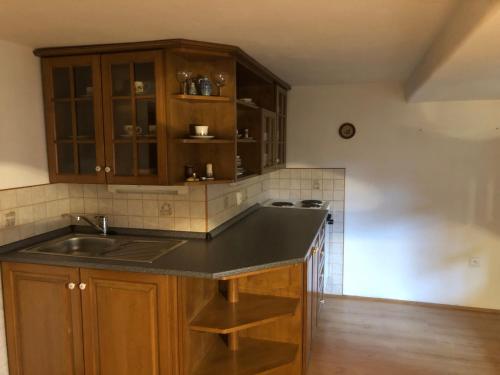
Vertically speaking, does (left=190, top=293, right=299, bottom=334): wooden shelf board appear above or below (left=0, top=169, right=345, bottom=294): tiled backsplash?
below

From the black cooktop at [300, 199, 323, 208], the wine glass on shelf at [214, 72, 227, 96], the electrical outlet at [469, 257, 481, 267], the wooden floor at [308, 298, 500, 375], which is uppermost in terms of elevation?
the wine glass on shelf at [214, 72, 227, 96]

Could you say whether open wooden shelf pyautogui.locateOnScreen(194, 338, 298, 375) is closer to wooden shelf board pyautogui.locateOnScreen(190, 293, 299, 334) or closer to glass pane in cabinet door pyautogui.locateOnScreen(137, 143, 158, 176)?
wooden shelf board pyautogui.locateOnScreen(190, 293, 299, 334)

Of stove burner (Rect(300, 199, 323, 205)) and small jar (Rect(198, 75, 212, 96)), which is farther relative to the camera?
stove burner (Rect(300, 199, 323, 205))

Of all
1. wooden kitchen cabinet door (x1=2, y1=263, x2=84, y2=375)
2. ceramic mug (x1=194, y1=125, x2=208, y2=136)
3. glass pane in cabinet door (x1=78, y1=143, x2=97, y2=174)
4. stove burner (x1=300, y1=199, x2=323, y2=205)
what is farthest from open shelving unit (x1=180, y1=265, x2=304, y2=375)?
stove burner (x1=300, y1=199, x2=323, y2=205)

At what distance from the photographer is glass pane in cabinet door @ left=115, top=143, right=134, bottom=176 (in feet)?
7.68

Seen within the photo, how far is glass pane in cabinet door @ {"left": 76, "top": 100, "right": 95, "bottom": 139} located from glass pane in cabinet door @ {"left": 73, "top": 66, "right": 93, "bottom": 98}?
5 centimetres

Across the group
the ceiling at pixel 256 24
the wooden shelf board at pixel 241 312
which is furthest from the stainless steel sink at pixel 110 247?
the ceiling at pixel 256 24

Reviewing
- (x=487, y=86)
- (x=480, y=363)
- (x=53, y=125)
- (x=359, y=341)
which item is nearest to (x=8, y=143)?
(x=53, y=125)

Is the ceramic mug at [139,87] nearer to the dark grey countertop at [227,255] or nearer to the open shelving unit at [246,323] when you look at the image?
the dark grey countertop at [227,255]

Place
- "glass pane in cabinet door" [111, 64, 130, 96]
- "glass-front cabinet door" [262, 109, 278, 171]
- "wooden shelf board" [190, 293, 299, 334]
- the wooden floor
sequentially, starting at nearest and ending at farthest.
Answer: "wooden shelf board" [190, 293, 299, 334] → "glass pane in cabinet door" [111, 64, 130, 96] → the wooden floor → "glass-front cabinet door" [262, 109, 278, 171]

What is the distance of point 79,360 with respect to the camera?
2104 mm

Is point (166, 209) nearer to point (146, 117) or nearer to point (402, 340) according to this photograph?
point (146, 117)

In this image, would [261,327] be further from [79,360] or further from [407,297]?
[407,297]

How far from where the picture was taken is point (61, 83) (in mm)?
2400
